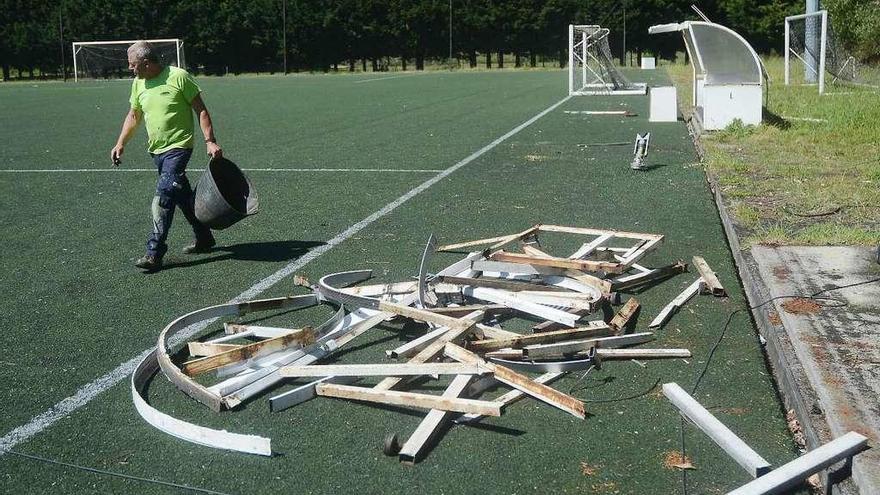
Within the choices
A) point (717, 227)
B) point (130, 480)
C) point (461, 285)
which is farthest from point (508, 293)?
point (717, 227)

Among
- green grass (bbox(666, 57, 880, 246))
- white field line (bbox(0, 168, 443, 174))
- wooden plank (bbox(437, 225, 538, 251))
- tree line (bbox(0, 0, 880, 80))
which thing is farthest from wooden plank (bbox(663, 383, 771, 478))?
tree line (bbox(0, 0, 880, 80))

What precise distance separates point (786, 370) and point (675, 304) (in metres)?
1.53

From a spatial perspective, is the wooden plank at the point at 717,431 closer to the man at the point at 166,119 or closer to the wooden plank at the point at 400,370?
the wooden plank at the point at 400,370

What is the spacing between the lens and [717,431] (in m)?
4.43

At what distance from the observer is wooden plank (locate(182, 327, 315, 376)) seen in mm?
5320

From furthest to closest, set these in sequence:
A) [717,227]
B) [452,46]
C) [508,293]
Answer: [452,46] → [717,227] → [508,293]

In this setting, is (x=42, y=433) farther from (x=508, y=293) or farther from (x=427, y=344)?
(x=508, y=293)

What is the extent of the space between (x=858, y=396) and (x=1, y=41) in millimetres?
72899

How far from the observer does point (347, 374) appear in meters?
5.12

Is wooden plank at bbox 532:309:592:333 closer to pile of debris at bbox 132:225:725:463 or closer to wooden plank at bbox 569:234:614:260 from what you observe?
pile of debris at bbox 132:225:725:463

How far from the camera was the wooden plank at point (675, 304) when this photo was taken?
6223 millimetres

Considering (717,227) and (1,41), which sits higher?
(1,41)

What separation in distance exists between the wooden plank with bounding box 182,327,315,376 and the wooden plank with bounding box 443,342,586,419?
35.4 inches

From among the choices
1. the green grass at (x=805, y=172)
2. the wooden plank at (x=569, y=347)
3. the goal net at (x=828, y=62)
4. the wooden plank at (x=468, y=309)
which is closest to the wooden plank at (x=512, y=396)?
the wooden plank at (x=569, y=347)
